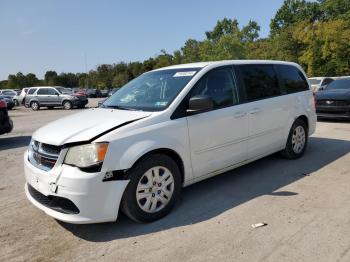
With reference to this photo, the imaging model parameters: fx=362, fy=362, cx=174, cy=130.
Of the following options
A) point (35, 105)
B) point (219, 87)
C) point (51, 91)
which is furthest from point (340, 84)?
point (35, 105)

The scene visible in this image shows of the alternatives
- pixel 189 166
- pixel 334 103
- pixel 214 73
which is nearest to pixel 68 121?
pixel 189 166

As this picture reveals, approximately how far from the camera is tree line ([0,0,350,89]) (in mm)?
41094

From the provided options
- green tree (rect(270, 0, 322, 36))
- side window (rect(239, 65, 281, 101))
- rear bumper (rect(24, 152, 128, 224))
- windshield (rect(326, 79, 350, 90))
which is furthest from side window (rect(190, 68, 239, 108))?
green tree (rect(270, 0, 322, 36))

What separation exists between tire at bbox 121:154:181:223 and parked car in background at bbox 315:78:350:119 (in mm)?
8483

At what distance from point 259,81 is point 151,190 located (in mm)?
2697

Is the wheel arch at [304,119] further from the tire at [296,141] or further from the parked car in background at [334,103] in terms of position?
the parked car in background at [334,103]

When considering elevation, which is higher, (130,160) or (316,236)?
(130,160)

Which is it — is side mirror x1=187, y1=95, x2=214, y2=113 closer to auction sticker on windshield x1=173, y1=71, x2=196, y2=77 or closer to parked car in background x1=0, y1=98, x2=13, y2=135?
auction sticker on windshield x1=173, y1=71, x2=196, y2=77

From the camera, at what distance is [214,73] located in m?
4.92

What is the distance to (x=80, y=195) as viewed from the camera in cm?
357

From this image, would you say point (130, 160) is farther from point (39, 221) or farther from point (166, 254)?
point (39, 221)

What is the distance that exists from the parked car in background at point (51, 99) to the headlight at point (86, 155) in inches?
894

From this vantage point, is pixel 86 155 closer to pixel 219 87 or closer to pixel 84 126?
pixel 84 126

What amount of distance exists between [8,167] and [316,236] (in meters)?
5.77
